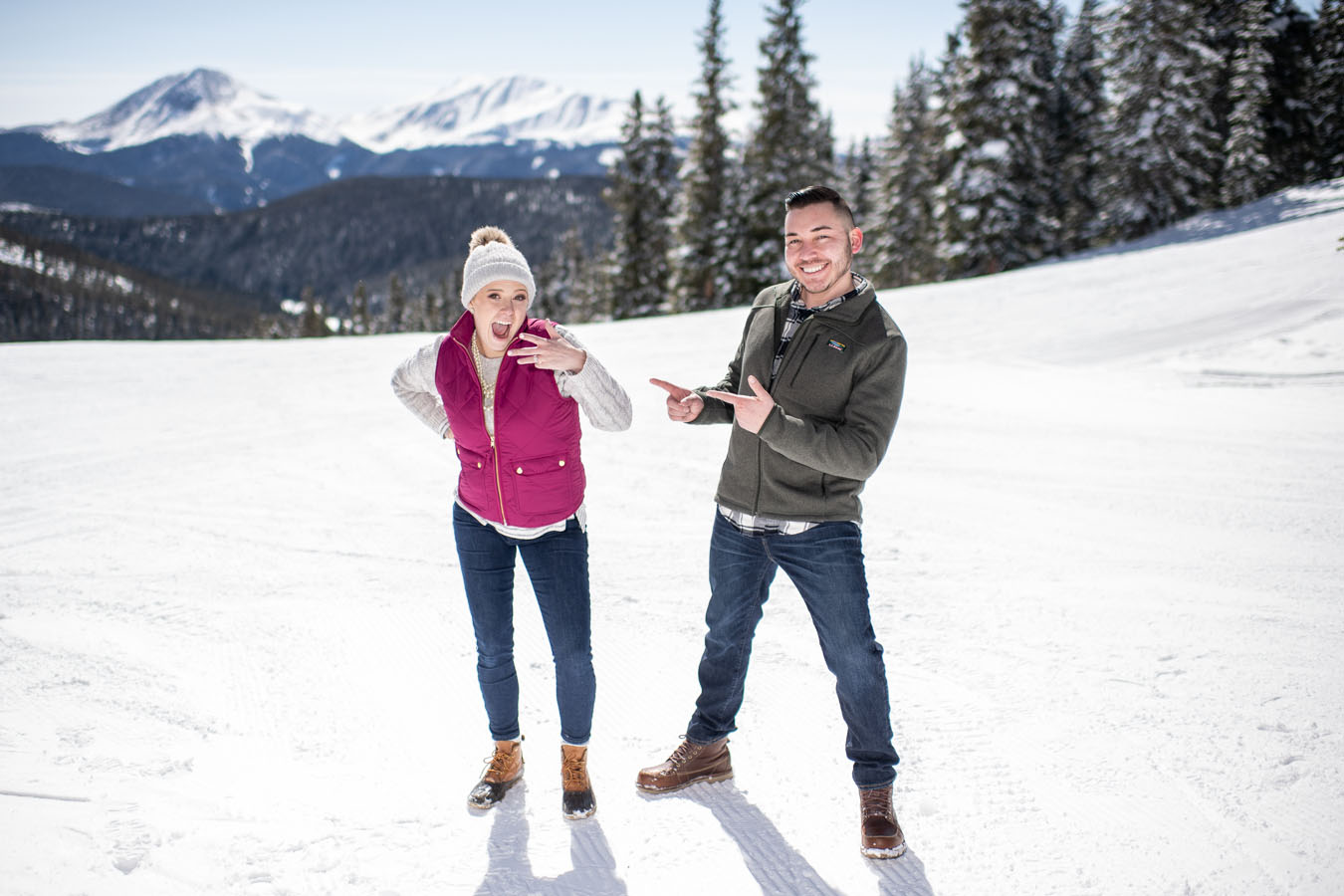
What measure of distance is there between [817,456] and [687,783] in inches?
62.1

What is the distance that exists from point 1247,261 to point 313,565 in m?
15.5

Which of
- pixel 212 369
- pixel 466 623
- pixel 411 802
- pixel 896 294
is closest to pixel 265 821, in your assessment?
pixel 411 802

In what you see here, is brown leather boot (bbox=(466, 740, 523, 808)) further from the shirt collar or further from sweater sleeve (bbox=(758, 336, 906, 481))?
the shirt collar

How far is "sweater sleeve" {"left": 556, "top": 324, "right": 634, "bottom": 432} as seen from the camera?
2.69 meters

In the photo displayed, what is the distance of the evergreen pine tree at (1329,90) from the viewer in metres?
24.5

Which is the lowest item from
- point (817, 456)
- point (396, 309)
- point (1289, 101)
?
point (817, 456)

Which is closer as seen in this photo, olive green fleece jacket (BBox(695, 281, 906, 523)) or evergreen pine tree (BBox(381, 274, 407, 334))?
olive green fleece jacket (BBox(695, 281, 906, 523))

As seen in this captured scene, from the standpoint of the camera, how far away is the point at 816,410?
2619mm

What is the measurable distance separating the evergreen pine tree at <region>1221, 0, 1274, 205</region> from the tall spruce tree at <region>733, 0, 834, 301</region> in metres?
13.2

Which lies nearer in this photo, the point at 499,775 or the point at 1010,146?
the point at 499,775

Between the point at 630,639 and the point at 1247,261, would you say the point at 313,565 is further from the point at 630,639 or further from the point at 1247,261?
the point at 1247,261

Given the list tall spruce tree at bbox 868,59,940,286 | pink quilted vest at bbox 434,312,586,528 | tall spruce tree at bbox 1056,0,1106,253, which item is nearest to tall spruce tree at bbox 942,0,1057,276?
tall spruce tree at bbox 868,59,940,286

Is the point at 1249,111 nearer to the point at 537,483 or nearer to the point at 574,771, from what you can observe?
the point at 537,483

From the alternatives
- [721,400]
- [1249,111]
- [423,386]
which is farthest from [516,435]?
[1249,111]
